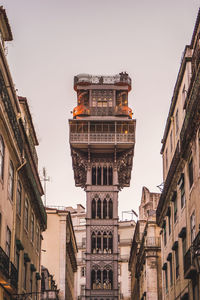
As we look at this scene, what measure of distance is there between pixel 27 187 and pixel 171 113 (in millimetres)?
11037

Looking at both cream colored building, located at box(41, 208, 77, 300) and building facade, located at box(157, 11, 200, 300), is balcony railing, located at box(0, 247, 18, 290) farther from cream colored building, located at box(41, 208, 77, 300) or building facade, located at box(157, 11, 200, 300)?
cream colored building, located at box(41, 208, 77, 300)

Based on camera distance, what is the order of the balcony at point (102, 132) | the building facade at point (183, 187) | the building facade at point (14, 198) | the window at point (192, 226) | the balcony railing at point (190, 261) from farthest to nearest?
the balcony at point (102, 132)
the window at point (192, 226)
the building facade at point (183, 187)
the building facade at point (14, 198)
the balcony railing at point (190, 261)

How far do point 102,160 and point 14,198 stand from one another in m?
70.3

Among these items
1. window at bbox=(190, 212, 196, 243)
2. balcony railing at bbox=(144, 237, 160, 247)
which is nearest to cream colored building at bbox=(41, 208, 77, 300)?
balcony railing at bbox=(144, 237, 160, 247)

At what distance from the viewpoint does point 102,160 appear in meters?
105

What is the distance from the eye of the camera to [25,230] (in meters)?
41.2

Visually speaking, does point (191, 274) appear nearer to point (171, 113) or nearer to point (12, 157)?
point (12, 157)

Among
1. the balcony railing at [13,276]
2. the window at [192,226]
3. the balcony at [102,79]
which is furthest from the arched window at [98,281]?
the window at [192,226]

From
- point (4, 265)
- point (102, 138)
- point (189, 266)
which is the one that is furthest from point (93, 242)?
point (4, 265)

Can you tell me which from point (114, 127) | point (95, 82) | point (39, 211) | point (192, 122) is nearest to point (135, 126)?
point (114, 127)

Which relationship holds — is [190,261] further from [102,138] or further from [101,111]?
[101,111]

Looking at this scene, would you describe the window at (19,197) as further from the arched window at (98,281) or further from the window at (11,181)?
the arched window at (98,281)

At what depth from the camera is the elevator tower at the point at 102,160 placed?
96875 millimetres

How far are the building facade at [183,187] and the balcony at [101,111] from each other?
5873cm
